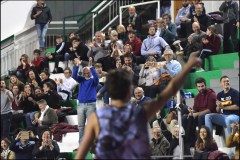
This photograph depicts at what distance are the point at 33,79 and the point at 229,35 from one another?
4.93 metres

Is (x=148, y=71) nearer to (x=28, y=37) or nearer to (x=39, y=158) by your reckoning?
(x=39, y=158)

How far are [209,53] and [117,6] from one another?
24.1 feet

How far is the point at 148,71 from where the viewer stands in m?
16.0

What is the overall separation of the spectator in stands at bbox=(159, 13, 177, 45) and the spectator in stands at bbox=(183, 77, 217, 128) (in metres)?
3.97

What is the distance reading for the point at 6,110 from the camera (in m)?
17.8

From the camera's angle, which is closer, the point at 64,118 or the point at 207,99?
the point at 207,99

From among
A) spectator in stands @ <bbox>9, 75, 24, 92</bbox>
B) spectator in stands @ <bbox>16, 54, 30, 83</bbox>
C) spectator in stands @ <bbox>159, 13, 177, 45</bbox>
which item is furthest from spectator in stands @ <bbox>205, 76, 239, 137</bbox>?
spectator in stands @ <bbox>16, 54, 30, 83</bbox>

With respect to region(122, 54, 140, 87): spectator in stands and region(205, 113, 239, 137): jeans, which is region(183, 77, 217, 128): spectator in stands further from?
region(122, 54, 140, 87): spectator in stands

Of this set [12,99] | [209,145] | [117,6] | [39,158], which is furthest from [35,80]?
[209,145]

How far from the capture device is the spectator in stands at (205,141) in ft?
40.9

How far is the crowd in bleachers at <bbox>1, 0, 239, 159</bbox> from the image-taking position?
44.8ft

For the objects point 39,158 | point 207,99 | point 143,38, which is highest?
point 143,38

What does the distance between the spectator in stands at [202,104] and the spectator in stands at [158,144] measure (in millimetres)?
588

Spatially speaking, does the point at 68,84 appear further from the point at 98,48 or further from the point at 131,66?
the point at 131,66
